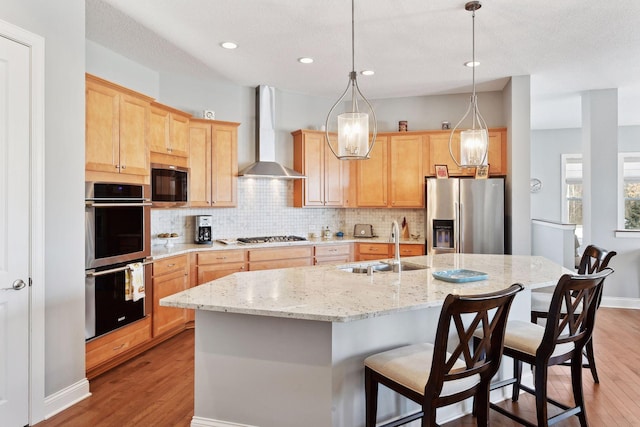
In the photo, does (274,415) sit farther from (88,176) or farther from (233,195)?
(233,195)

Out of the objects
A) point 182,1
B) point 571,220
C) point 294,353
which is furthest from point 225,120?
point 571,220

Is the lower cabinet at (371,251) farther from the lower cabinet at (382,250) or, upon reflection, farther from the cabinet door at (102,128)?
the cabinet door at (102,128)

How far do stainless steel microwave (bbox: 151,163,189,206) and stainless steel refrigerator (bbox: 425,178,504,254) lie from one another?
2.90 metres

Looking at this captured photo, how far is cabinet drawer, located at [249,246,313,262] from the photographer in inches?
196

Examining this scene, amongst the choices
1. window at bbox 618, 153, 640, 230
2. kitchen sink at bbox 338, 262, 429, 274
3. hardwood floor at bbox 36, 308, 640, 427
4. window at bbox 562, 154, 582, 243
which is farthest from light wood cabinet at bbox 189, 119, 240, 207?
window at bbox 618, 153, 640, 230

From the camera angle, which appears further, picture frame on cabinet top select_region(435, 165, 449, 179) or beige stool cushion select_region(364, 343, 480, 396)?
picture frame on cabinet top select_region(435, 165, 449, 179)

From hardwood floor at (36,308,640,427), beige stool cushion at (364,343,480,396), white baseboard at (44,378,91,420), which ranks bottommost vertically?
hardwood floor at (36,308,640,427)

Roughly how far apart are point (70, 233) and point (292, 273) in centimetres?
148

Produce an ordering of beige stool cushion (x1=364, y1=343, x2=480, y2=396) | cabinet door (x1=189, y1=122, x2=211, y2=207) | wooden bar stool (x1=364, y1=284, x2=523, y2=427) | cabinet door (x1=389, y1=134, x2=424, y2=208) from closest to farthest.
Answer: wooden bar stool (x1=364, y1=284, x2=523, y2=427) → beige stool cushion (x1=364, y1=343, x2=480, y2=396) → cabinet door (x1=189, y1=122, x2=211, y2=207) → cabinet door (x1=389, y1=134, x2=424, y2=208)

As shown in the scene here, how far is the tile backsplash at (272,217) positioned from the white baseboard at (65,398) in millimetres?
→ 2141


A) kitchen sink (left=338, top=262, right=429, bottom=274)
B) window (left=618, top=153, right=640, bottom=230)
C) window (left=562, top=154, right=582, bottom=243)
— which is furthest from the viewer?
window (left=562, top=154, right=582, bottom=243)

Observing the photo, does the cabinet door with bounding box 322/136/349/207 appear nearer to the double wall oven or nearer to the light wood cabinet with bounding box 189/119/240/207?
the light wood cabinet with bounding box 189/119/240/207

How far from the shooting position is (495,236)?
5051mm

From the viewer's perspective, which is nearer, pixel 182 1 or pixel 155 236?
pixel 182 1
